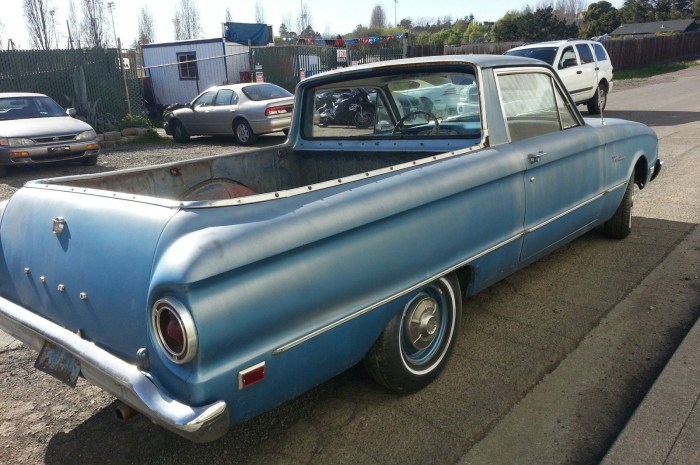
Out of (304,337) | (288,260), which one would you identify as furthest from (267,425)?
(288,260)

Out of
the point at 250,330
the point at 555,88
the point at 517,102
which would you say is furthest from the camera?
the point at 555,88

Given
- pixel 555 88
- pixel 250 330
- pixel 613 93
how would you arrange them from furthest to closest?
1. pixel 613 93
2. pixel 555 88
3. pixel 250 330

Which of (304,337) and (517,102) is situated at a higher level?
(517,102)

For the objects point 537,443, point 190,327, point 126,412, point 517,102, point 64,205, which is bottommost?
point 537,443

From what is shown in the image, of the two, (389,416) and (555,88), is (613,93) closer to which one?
(555,88)

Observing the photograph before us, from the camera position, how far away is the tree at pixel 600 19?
2515 inches

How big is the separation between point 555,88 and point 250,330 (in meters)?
3.23

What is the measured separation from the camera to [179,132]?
48.0 ft

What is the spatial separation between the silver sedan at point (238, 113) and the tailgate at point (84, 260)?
1003 cm

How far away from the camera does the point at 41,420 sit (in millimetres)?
2984

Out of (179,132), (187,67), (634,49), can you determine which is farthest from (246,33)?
(634,49)

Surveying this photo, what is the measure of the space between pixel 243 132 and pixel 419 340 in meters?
10.9

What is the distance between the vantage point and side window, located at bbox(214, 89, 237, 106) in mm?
13406

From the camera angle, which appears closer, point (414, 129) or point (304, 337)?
point (304, 337)
